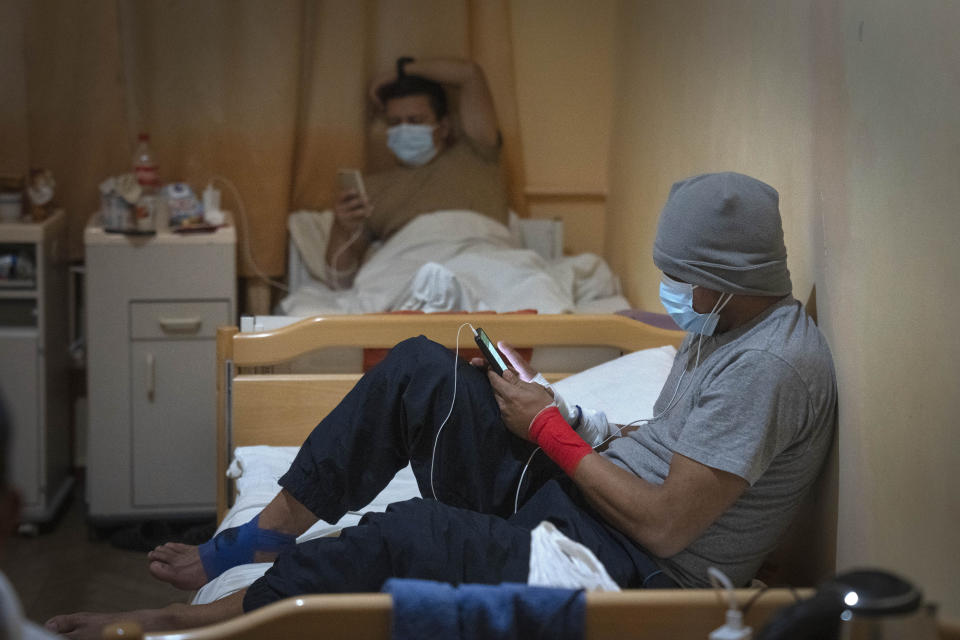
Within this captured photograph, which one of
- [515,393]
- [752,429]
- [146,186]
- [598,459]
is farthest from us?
[146,186]

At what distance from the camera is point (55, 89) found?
3.05m

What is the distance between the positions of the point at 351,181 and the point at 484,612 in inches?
81.1

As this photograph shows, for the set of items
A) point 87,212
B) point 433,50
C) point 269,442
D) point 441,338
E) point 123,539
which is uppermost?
point 433,50

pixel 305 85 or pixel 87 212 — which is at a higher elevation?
pixel 305 85

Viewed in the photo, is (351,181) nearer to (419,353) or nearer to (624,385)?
(624,385)

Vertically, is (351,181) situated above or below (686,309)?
above

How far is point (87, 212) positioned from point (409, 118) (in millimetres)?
998

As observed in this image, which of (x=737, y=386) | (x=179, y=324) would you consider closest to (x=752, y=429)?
(x=737, y=386)

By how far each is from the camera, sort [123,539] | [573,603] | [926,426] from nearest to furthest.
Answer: [573,603] < [926,426] < [123,539]

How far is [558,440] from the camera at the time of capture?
149cm

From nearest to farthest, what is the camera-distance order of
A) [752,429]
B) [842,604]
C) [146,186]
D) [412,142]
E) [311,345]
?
[842,604], [752,429], [311,345], [146,186], [412,142]

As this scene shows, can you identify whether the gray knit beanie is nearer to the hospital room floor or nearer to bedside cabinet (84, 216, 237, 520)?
the hospital room floor

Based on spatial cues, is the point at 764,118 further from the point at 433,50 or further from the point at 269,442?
the point at 433,50

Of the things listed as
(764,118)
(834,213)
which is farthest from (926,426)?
(764,118)
